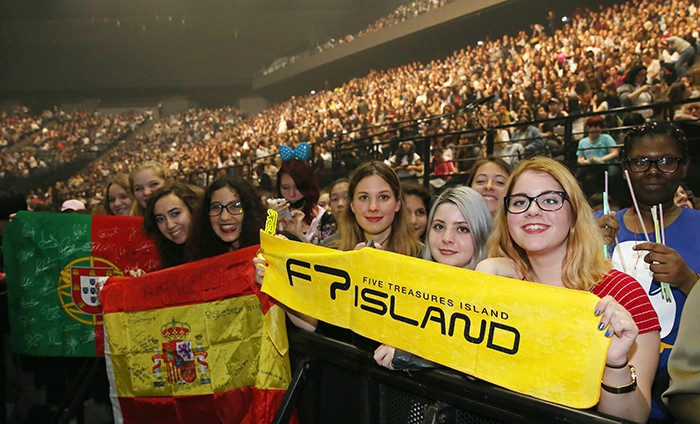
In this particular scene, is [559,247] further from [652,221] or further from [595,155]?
[595,155]

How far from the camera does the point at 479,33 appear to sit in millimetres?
8773

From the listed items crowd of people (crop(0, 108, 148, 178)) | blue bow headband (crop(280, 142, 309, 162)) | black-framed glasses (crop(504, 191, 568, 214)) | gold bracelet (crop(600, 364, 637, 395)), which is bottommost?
gold bracelet (crop(600, 364, 637, 395))

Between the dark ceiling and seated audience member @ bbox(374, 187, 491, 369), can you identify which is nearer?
seated audience member @ bbox(374, 187, 491, 369)

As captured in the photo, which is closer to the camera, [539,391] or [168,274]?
[539,391]

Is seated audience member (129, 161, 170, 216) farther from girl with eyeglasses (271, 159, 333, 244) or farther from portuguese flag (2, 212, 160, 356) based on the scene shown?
girl with eyeglasses (271, 159, 333, 244)

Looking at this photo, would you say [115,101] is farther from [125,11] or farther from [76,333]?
[76,333]

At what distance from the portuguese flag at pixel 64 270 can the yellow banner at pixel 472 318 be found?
1904 millimetres

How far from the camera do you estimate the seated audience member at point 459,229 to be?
2.22 m

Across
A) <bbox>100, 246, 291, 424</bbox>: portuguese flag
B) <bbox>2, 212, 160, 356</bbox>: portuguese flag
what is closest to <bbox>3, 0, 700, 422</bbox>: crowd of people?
<bbox>100, 246, 291, 424</bbox>: portuguese flag

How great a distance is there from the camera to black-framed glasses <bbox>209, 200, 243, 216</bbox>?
293cm

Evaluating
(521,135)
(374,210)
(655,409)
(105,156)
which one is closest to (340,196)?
(374,210)

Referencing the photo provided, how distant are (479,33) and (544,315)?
812 cm

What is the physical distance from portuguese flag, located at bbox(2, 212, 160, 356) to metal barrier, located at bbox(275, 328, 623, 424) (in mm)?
1734

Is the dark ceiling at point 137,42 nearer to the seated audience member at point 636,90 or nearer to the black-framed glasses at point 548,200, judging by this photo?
the seated audience member at point 636,90
